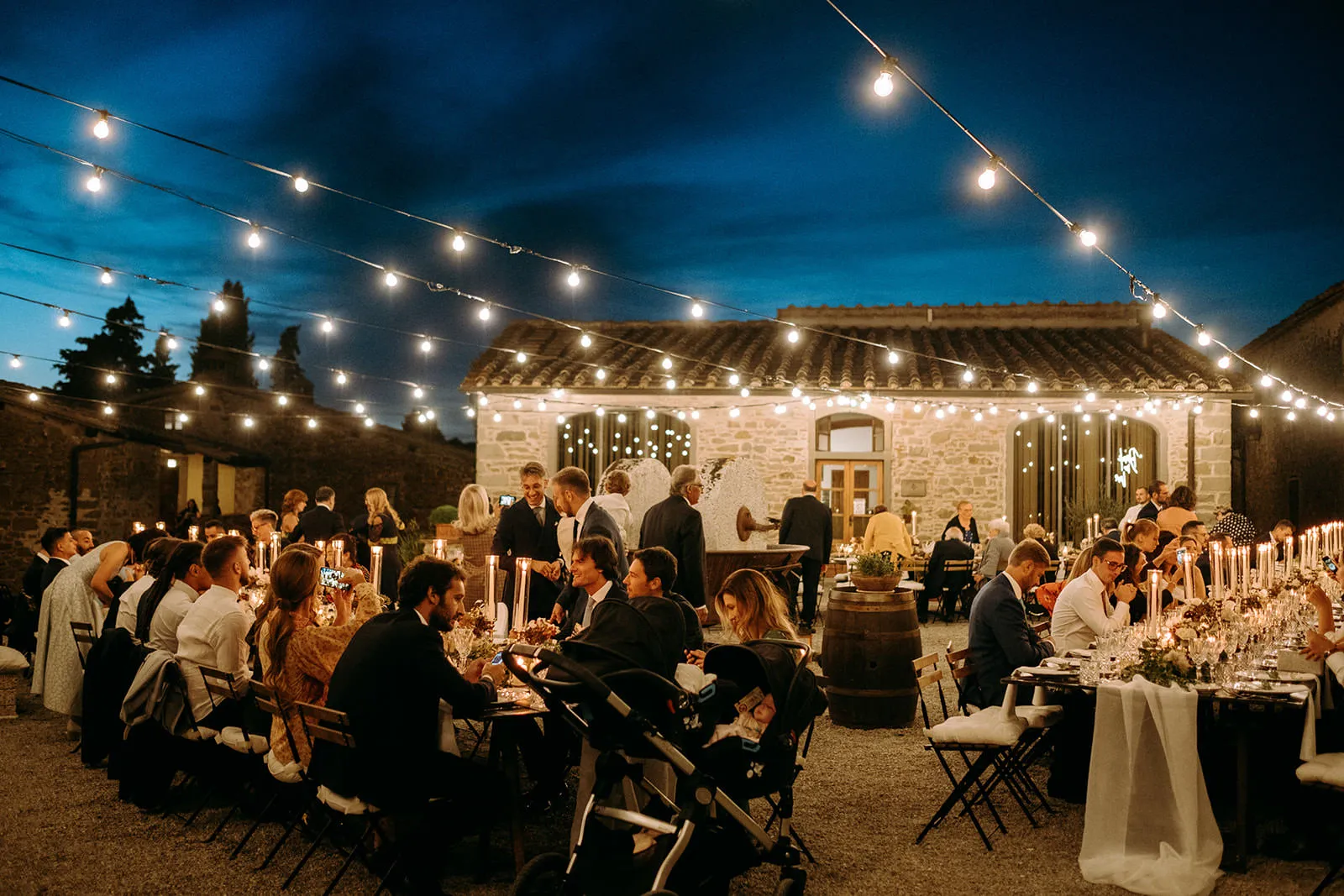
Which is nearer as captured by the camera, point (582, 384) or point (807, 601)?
point (807, 601)

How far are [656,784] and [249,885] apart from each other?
1573 millimetres

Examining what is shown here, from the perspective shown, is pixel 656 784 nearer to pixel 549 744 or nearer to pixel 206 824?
pixel 549 744

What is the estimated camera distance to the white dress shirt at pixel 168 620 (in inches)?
189

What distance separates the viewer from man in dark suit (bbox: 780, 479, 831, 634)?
1023 centimetres

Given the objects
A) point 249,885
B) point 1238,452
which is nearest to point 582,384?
point 249,885

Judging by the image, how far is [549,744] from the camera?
457cm

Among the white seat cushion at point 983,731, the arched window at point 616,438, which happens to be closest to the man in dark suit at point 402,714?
the white seat cushion at point 983,731

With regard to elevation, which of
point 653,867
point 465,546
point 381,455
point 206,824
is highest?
point 381,455

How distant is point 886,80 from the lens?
4449mm

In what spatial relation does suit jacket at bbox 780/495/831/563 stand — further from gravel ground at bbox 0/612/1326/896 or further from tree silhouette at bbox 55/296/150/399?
tree silhouette at bbox 55/296/150/399

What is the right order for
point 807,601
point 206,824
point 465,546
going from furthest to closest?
point 807,601
point 465,546
point 206,824

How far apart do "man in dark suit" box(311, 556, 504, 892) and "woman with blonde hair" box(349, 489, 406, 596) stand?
484 centimetres

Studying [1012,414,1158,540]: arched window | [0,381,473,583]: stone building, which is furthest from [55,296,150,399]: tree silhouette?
[1012,414,1158,540]: arched window

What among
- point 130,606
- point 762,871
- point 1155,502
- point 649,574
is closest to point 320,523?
point 130,606
